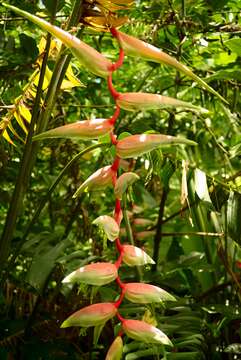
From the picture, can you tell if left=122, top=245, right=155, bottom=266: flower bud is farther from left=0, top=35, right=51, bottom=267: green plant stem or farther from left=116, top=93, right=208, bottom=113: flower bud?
left=0, top=35, right=51, bottom=267: green plant stem

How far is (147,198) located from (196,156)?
234 mm

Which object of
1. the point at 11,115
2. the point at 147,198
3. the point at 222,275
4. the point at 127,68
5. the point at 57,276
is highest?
the point at 11,115

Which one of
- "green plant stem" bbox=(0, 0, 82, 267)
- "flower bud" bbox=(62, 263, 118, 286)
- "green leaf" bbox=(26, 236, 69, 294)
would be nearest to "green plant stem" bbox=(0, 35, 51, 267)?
"green plant stem" bbox=(0, 0, 82, 267)

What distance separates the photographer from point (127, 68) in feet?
5.27

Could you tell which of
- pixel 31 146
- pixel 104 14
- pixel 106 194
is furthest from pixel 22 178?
pixel 106 194

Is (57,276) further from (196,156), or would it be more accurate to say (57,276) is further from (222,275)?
(196,156)

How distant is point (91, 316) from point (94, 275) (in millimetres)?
36

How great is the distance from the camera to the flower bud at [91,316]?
47 centimetres

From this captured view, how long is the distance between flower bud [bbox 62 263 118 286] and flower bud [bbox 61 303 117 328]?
0.02m

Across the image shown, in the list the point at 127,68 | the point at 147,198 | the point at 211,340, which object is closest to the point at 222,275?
the point at 147,198

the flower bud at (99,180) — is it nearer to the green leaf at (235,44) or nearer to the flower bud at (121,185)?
the flower bud at (121,185)

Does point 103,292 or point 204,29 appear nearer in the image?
point 103,292

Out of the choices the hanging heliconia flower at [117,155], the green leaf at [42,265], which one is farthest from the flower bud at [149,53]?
the green leaf at [42,265]

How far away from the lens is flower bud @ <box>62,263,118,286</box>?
0.47 meters
